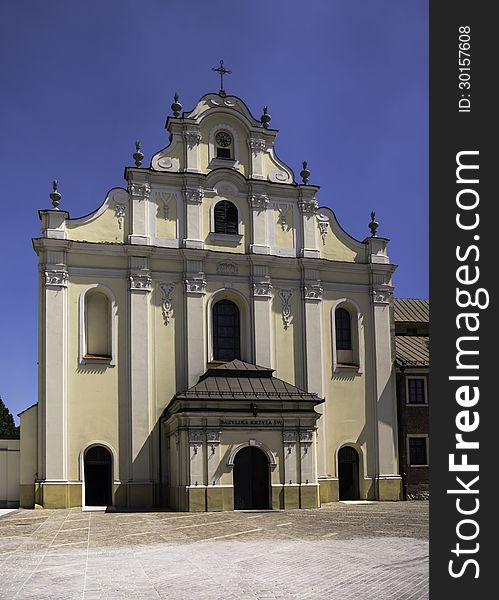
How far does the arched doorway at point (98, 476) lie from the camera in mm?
34594

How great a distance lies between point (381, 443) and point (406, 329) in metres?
8.79

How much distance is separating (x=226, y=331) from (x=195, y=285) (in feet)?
8.97

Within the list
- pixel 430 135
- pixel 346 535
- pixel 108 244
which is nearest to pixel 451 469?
pixel 430 135

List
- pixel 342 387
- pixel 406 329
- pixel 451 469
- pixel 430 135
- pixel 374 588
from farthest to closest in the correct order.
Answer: pixel 406 329 → pixel 342 387 → pixel 374 588 → pixel 430 135 → pixel 451 469

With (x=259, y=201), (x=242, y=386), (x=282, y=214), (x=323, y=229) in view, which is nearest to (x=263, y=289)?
(x=282, y=214)

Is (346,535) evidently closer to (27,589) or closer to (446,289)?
(27,589)

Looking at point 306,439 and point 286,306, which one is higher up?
point 286,306

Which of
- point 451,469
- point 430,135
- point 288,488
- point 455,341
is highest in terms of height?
point 430,135

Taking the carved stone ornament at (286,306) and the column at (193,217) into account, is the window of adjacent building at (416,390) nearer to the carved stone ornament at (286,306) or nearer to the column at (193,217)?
the carved stone ornament at (286,306)

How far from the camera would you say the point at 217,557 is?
1666 cm

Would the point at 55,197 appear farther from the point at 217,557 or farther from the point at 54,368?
the point at 217,557

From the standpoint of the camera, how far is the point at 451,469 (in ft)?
27.0

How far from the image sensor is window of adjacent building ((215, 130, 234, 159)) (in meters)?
39.3

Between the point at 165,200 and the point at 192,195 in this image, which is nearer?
the point at 165,200
